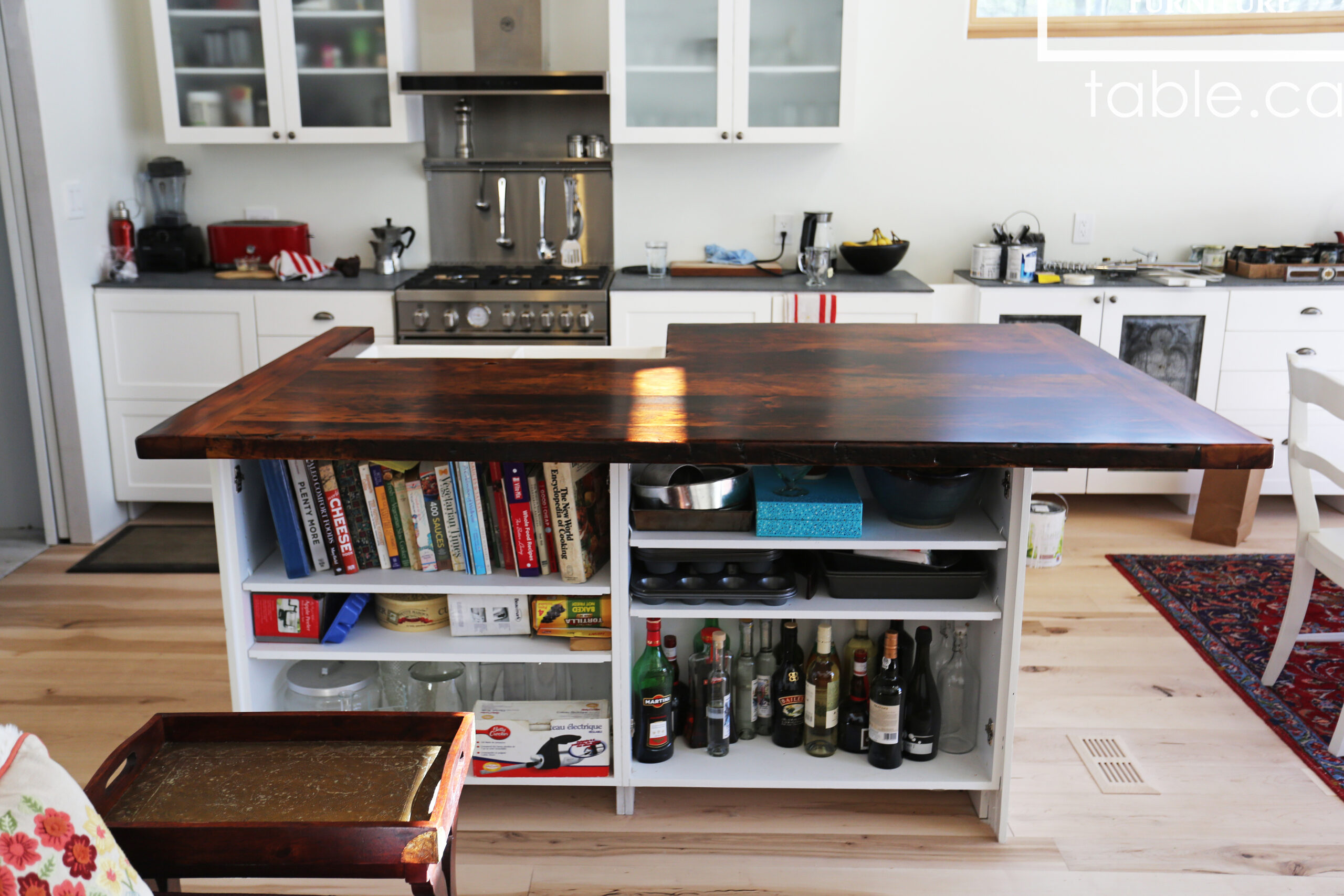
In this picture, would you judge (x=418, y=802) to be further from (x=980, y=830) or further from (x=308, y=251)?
(x=308, y=251)

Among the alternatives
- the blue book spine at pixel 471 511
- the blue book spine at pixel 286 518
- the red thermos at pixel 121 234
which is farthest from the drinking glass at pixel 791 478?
the red thermos at pixel 121 234

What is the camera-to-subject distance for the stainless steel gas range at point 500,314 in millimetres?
3865

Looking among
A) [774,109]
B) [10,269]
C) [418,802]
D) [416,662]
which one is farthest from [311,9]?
[418,802]

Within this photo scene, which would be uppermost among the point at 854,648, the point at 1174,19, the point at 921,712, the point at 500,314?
the point at 1174,19

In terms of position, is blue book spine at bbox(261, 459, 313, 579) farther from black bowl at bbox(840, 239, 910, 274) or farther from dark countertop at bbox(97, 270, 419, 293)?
black bowl at bbox(840, 239, 910, 274)

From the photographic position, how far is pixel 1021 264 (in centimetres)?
410

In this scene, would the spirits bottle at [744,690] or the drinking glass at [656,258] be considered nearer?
the spirits bottle at [744,690]

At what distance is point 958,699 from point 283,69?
10.5ft

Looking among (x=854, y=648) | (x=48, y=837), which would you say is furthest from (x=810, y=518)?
(x=48, y=837)

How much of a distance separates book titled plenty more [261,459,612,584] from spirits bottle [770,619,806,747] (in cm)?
43

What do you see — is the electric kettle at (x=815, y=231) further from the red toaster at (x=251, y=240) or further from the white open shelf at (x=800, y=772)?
the white open shelf at (x=800, y=772)

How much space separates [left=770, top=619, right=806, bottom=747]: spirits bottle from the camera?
2240mm

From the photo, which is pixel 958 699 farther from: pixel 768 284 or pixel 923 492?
pixel 768 284

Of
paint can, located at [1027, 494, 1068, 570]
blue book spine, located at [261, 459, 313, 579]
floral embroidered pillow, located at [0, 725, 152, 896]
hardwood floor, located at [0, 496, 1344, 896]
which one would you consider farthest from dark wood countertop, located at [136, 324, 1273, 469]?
paint can, located at [1027, 494, 1068, 570]
